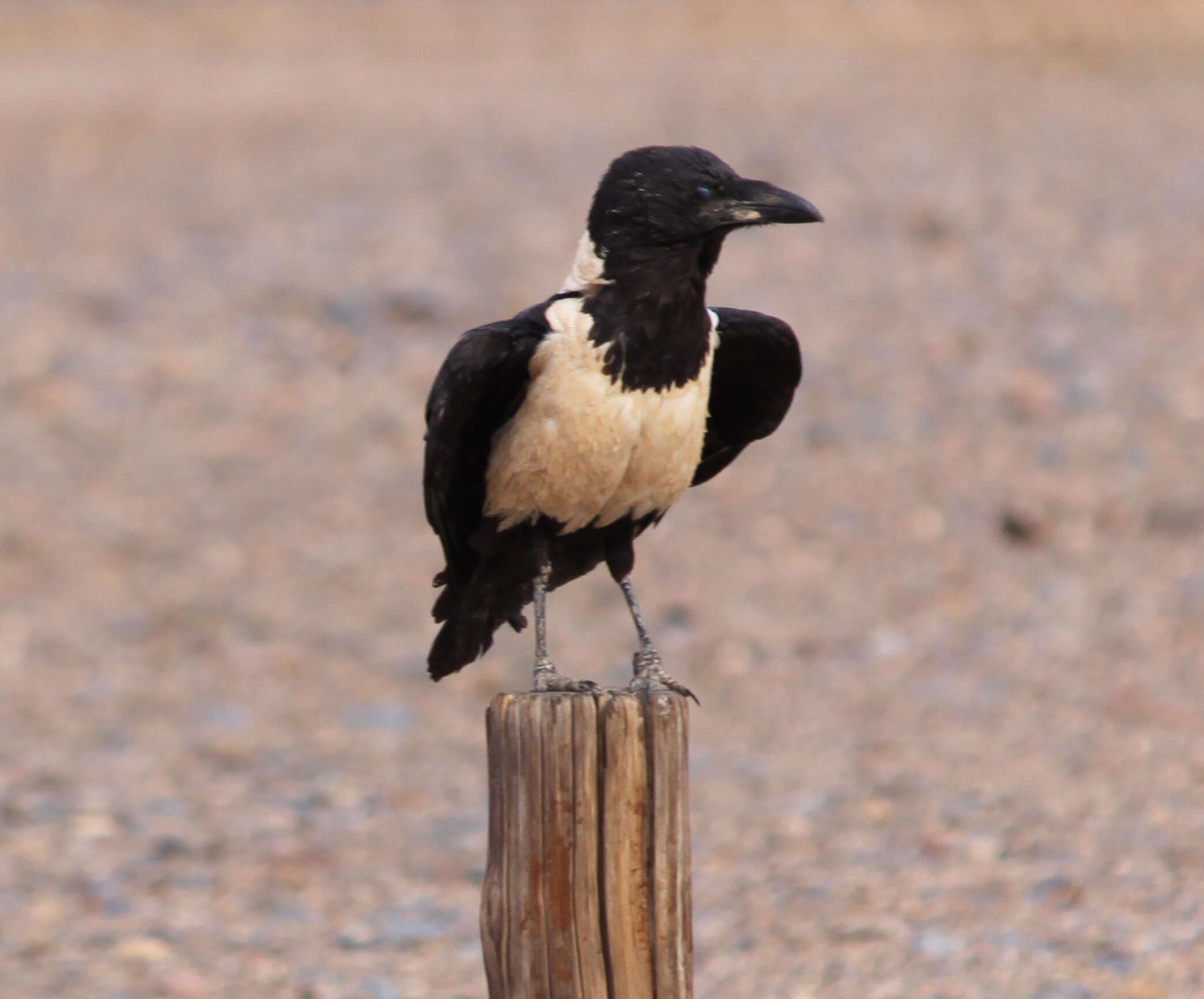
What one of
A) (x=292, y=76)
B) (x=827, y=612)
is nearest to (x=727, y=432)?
(x=827, y=612)

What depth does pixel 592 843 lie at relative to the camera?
4.07 m

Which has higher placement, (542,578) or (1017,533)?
(1017,533)

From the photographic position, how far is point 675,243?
4.35 metres

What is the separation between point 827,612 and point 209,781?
3720 millimetres

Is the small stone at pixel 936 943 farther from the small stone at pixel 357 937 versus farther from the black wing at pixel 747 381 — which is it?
the black wing at pixel 747 381

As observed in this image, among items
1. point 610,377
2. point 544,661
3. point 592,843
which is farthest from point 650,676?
point 610,377

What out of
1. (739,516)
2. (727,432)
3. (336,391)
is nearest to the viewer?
(727,432)

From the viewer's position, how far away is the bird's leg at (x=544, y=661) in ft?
14.0

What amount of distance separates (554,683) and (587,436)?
0.58m

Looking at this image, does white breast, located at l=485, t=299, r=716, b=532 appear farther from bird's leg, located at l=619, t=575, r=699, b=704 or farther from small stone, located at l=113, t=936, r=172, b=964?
small stone, located at l=113, t=936, r=172, b=964

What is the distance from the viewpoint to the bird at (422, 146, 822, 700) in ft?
14.0

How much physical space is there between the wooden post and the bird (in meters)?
0.23

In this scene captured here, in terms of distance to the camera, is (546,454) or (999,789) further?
(999,789)

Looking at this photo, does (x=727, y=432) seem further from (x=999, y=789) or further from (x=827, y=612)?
(x=827, y=612)
